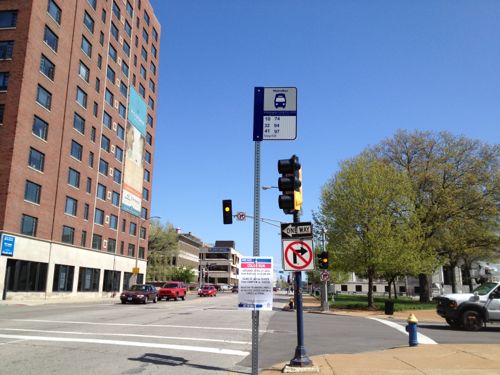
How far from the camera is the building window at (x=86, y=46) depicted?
4866cm

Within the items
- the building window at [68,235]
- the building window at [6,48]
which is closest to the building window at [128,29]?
the building window at [6,48]

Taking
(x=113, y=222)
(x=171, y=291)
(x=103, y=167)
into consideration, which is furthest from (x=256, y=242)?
(x=113, y=222)

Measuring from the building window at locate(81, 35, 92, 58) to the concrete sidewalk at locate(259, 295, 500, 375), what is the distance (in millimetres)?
46345

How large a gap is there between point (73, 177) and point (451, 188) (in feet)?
120

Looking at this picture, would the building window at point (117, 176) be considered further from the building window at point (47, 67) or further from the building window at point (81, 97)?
the building window at point (47, 67)

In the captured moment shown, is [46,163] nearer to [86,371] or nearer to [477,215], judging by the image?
[86,371]

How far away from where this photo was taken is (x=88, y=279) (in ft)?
164

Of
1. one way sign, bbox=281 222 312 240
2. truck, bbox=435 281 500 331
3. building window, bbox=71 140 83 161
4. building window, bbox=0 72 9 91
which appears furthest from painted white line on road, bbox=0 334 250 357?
building window, bbox=71 140 83 161

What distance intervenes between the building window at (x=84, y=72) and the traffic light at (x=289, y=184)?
43.3 meters

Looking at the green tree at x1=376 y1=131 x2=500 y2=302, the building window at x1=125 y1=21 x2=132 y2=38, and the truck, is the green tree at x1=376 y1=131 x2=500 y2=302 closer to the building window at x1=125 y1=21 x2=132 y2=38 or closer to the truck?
the truck

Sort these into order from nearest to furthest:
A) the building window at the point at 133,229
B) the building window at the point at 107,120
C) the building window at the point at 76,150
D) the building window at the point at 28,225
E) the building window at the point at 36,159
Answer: the building window at the point at 28,225 < the building window at the point at 36,159 < the building window at the point at 76,150 < the building window at the point at 107,120 < the building window at the point at 133,229

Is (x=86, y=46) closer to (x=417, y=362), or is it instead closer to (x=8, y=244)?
(x=8, y=244)

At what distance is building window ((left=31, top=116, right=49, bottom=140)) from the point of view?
129 feet

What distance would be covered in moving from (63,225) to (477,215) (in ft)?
128
